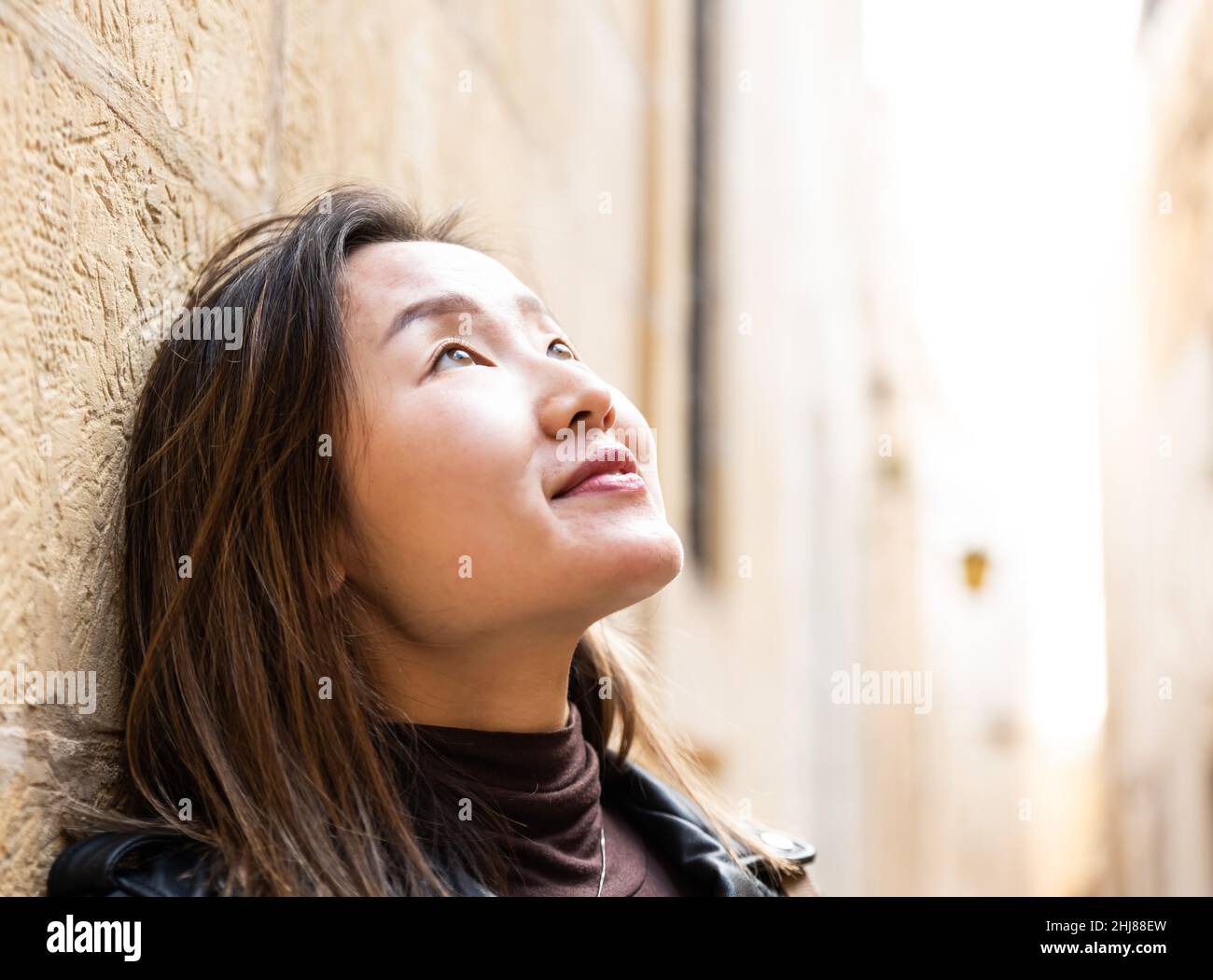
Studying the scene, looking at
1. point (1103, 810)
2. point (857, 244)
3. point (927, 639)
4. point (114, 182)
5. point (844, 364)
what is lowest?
point (1103, 810)

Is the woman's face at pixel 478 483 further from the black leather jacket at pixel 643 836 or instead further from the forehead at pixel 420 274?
the black leather jacket at pixel 643 836

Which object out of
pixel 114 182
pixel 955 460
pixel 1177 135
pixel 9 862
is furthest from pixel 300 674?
pixel 955 460

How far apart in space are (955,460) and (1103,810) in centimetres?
348

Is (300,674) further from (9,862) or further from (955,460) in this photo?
(955,460)

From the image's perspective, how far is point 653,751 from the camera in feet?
5.95

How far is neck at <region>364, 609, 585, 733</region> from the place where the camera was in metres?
1.39

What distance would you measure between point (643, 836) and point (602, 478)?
0.55 meters

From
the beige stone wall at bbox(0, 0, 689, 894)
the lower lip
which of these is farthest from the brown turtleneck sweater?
the beige stone wall at bbox(0, 0, 689, 894)

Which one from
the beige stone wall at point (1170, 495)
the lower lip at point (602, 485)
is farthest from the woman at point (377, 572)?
the beige stone wall at point (1170, 495)

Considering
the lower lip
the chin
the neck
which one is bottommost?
the neck

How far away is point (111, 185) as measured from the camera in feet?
4.50

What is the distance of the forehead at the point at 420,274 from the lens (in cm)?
143

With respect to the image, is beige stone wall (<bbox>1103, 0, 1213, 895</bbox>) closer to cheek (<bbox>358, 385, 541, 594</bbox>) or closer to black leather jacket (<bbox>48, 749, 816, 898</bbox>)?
black leather jacket (<bbox>48, 749, 816, 898</bbox>)

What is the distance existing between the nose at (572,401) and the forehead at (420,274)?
0.48ft
